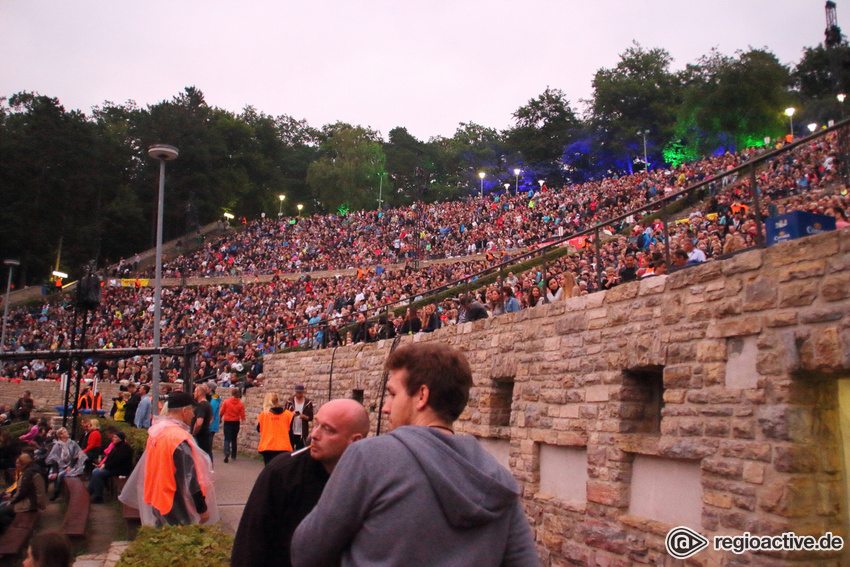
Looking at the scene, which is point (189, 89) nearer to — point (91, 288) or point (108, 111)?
point (108, 111)

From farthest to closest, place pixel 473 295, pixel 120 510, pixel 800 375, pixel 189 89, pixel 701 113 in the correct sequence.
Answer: pixel 189 89 < pixel 701 113 < pixel 473 295 < pixel 120 510 < pixel 800 375

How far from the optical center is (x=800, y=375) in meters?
5.29

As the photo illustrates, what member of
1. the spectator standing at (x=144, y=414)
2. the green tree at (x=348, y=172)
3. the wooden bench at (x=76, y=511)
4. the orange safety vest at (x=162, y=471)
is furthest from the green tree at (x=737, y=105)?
the orange safety vest at (x=162, y=471)

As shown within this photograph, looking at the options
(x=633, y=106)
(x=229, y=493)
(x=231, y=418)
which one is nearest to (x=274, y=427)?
(x=229, y=493)

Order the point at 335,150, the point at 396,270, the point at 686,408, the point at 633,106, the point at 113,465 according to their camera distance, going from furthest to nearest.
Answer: the point at 335,150
the point at 633,106
the point at 396,270
the point at 113,465
the point at 686,408

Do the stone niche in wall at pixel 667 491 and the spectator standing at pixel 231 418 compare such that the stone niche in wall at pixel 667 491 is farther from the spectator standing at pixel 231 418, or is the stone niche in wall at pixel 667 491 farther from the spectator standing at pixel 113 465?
the spectator standing at pixel 231 418

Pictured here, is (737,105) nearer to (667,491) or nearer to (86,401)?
(86,401)

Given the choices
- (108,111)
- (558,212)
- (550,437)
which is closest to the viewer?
(550,437)

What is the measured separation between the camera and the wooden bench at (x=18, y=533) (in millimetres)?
7936

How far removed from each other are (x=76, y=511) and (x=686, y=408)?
781 cm

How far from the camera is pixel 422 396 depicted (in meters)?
2.33

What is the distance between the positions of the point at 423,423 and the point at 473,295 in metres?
9.68

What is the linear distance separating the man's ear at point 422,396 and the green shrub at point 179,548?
3340 mm

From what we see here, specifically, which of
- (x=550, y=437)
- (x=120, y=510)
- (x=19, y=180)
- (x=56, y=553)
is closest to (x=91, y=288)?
(x=120, y=510)
